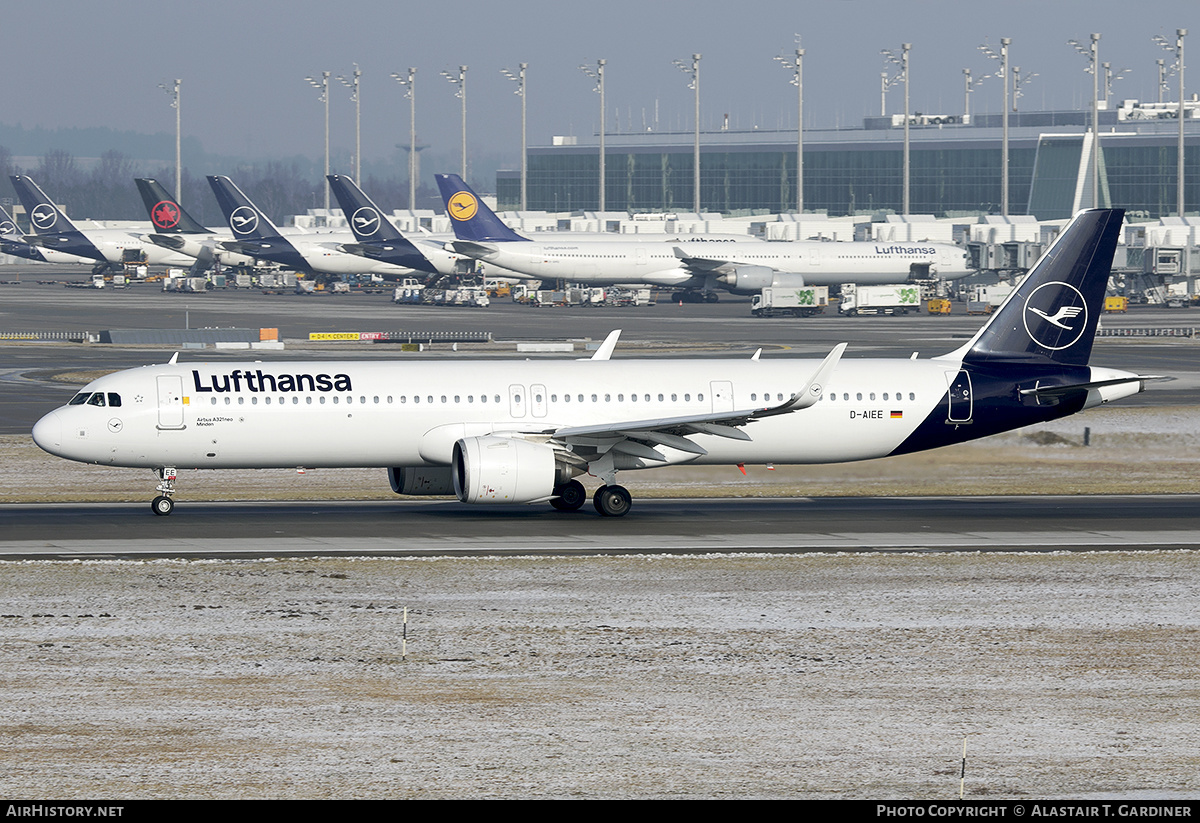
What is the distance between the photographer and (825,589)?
30.5 metres

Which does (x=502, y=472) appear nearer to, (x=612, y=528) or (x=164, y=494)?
(x=612, y=528)

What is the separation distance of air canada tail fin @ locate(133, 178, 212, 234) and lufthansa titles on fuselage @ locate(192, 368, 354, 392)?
5109 inches

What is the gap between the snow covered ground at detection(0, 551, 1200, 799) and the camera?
18.1 meters

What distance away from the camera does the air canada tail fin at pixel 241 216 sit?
6127 inches

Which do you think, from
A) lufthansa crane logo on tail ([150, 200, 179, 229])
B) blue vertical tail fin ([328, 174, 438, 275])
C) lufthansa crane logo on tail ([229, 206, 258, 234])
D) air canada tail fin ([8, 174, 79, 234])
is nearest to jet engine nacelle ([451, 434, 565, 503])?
blue vertical tail fin ([328, 174, 438, 275])

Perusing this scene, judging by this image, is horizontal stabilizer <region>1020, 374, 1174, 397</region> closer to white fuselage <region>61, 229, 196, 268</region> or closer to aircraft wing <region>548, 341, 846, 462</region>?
aircraft wing <region>548, 341, 846, 462</region>

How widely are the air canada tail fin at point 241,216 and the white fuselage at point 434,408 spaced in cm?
11756

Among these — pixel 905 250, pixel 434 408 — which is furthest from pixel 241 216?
pixel 434 408

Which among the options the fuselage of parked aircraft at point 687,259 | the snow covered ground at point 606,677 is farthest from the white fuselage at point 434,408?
the fuselage of parked aircraft at point 687,259

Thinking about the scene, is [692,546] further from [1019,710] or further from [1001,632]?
[1019,710]

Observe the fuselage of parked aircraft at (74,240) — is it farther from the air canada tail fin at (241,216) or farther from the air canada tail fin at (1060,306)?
the air canada tail fin at (1060,306)

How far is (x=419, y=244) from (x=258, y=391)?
11073cm

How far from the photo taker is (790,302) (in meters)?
128
